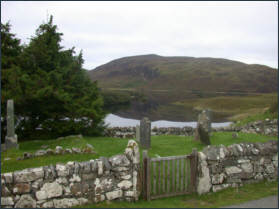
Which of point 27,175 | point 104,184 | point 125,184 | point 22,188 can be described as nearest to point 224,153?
point 125,184

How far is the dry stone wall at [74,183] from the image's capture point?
639 cm

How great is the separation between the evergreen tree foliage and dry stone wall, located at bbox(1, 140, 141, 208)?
10251mm

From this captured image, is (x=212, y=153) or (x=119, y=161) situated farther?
(x=212, y=153)

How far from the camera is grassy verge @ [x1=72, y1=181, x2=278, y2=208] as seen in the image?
7.00 m

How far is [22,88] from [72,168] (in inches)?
458

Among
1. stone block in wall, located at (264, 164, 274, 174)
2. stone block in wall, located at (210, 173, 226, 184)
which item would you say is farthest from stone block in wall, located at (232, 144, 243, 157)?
stone block in wall, located at (264, 164, 274, 174)

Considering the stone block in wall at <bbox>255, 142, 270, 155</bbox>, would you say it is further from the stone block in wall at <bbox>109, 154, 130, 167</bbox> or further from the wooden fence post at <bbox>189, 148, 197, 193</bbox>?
the stone block in wall at <bbox>109, 154, 130, 167</bbox>

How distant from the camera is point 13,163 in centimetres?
1040

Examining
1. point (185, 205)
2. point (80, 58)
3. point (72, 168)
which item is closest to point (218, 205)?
point (185, 205)

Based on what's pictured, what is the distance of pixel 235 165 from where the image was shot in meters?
8.24

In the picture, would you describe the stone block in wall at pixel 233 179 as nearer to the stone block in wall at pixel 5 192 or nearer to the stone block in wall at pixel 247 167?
the stone block in wall at pixel 247 167

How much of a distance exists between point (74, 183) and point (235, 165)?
219 inches

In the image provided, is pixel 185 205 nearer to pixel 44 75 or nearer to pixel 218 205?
pixel 218 205

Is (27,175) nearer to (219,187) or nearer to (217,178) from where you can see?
(217,178)
